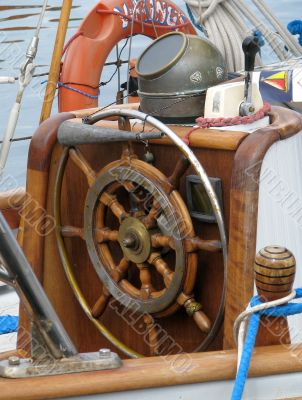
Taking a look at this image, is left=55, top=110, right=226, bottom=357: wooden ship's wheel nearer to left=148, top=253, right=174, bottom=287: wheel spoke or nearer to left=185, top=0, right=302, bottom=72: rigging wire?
left=148, top=253, right=174, bottom=287: wheel spoke

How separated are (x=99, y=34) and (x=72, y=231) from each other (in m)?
2.29

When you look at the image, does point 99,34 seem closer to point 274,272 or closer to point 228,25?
point 228,25

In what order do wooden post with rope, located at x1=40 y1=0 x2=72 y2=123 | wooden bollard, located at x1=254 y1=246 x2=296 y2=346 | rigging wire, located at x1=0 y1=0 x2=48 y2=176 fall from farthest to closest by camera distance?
wooden post with rope, located at x1=40 y1=0 x2=72 y2=123
rigging wire, located at x1=0 y1=0 x2=48 y2=176
wooden bollard, located at x1=254 y1=246 x2=296 y2=346

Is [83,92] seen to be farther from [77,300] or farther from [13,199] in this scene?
[77,300]

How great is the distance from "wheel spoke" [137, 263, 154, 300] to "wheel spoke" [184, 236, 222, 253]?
173 millimetres

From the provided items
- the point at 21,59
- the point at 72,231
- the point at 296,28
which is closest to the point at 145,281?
the point at 72,231

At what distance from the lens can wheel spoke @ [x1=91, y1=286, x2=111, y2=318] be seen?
2.56m

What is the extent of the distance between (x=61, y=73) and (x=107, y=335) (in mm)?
2234

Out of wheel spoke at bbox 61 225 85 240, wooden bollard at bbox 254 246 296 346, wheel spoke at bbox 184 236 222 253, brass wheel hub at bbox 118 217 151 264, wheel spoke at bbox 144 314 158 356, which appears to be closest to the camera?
wooden bollard at bbox 254 246 296 346

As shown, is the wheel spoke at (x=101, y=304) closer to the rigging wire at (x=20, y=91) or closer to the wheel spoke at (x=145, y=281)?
the wheel spoke at (x=145, y=281)

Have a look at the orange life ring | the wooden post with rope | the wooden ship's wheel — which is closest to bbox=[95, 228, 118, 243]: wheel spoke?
the wooden ship's wheel

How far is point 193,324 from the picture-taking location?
249 centimetres

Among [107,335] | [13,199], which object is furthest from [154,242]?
[13,199]

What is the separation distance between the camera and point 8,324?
3.07m
